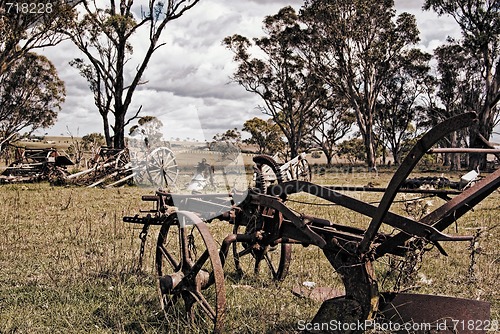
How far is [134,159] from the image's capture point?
20.3 metres

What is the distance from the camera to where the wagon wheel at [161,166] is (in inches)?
671

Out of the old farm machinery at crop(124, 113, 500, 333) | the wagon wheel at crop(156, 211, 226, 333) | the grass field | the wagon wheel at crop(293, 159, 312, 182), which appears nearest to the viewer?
the old farm machinery at crop(124, 113, 500, 333)

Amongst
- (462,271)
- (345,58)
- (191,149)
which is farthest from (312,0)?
(462,271)

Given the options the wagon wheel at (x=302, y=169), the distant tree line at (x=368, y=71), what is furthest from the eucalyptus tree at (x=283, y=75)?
→ the wagon wheel at (x=302, y=169)

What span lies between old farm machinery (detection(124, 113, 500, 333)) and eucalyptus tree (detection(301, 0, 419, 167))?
2644 centimetres

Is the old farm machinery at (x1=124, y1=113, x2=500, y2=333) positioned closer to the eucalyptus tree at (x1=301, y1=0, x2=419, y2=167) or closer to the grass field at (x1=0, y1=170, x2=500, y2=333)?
the grass field at (x1=0, y1=170, x2=500, y2=333)

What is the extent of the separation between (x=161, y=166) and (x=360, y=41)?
18.2 m

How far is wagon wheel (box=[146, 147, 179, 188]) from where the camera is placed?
17.0m

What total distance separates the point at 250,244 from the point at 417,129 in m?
46.5

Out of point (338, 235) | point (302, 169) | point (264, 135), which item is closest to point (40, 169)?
point (302, 169)

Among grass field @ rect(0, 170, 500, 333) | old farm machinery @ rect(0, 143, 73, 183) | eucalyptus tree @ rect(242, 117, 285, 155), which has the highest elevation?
eucalyptus tree @ rect(242, 117, 285, 155)

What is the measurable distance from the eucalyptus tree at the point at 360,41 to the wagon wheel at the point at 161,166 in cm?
1617

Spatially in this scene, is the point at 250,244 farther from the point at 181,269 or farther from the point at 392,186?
the point at 392,186

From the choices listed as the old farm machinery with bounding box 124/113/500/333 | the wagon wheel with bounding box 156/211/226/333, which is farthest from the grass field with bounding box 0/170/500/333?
the old farm machinery with bounding box 124/113/500/333
